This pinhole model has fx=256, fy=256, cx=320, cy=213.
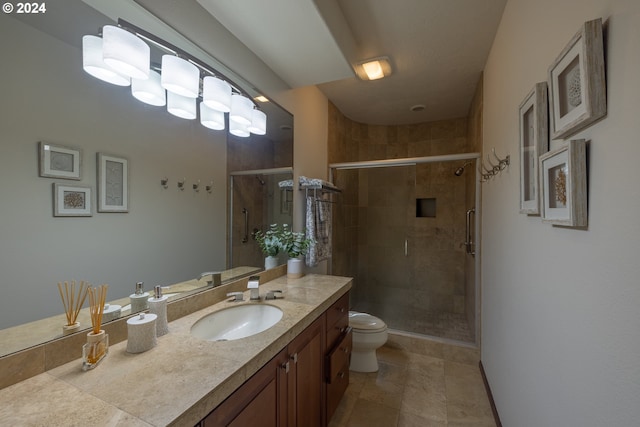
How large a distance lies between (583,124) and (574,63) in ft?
0.60

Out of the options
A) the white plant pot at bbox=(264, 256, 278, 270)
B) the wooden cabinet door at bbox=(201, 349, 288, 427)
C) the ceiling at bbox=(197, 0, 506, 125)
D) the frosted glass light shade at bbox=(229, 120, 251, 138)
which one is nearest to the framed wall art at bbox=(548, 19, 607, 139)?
the ceiling at bbox=(197, 0, 506, 125)

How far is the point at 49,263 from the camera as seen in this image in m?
0.84

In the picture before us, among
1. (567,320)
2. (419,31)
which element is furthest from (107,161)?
(419,31)

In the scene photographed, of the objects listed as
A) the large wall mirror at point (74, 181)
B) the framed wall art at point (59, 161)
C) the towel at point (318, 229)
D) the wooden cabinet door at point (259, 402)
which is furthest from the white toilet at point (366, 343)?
the framed wall art at point (59, 161)

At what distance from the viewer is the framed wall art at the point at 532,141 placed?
0.94 meters

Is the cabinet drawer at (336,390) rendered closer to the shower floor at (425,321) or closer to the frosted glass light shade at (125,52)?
the shower floor at (425,321)

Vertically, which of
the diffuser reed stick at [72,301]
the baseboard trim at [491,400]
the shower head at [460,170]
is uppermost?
the shower head at [460,170]

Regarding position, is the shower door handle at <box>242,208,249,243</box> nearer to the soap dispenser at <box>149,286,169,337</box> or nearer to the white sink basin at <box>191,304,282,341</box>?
the white sink basin at <box>191,304,282,341</box>

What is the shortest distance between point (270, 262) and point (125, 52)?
1.44 meters

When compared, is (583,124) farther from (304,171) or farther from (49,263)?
(304,171)

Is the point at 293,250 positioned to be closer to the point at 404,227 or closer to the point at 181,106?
the point at 181,106

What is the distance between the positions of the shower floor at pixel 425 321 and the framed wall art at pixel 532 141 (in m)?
2.07

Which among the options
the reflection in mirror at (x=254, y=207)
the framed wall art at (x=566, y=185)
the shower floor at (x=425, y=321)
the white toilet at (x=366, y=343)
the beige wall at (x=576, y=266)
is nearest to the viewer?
the beige wall at (x=576, y=266)

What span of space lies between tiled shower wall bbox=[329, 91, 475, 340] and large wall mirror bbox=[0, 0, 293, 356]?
2020mm
